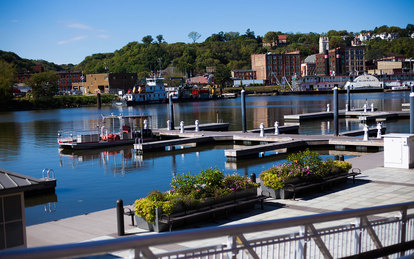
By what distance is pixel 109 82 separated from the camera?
533ft

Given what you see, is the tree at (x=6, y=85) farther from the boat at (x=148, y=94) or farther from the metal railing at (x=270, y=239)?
the metal railing at (x=270, y=239)

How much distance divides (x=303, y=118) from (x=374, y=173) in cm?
3908

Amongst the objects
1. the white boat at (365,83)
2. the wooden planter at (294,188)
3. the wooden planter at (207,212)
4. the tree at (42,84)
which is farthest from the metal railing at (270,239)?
the white boat at (365,83)

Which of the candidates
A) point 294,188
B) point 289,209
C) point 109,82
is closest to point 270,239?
point 289,209

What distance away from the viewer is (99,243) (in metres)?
3.25

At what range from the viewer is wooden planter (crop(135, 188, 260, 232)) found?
11000 mm

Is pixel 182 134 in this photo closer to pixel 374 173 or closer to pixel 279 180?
pixel 374 173

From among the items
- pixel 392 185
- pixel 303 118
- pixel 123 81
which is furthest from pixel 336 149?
pixel 123 81

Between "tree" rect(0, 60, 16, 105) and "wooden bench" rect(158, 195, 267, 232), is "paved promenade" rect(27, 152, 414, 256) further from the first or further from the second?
"tree" rect(0, 60, 16, 105)

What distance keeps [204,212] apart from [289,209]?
2505mm

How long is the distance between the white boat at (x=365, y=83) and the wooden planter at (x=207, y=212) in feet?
542

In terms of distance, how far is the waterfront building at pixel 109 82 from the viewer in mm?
163100

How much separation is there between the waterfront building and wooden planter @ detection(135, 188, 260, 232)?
502 ft

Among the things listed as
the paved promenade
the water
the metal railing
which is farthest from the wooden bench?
the water
